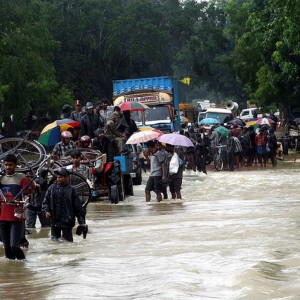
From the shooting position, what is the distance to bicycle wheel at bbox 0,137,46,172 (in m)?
16.3

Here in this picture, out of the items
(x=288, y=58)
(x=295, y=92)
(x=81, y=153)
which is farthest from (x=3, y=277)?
(x=295, y=92)

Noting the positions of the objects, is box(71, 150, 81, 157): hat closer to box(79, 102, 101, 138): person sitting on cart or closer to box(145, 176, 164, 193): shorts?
box(145, 176, 164, 193): shorts

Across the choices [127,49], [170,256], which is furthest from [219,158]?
[127,49]

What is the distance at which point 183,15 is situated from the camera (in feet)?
230

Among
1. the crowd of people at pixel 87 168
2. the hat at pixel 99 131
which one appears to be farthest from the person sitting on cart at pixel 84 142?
the hat at pixel 99 131

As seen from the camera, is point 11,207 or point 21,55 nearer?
point 11,207

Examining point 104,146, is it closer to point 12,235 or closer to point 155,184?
point 155,184

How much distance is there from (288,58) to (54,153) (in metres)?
20.0

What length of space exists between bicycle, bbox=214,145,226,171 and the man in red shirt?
911 inches

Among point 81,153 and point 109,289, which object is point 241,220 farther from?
point 109,289

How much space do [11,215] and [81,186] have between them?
4.85 m

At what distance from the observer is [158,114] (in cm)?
3712

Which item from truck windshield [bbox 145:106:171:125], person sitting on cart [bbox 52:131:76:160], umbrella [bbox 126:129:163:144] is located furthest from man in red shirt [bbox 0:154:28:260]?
truck windshield [bbox 145:106:171:125]

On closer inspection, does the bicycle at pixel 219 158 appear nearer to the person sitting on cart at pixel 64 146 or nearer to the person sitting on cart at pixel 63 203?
the person sitting on cart at pixel 64 146
